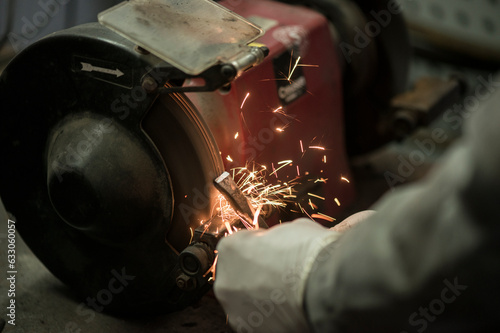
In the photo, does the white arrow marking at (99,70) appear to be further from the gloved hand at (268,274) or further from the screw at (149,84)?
the gloved hand at (268,274)

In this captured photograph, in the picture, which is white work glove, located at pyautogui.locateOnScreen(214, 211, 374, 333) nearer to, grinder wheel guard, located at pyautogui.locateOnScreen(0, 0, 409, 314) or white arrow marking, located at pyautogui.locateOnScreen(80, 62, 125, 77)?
grinder wheel guard, located at pyautogui.locateOnScreen(0, 0, 409, 314)

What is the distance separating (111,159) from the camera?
1.43 metres

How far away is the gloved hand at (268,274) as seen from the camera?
109 cm

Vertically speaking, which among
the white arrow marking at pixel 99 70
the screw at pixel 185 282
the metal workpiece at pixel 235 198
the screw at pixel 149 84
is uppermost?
the screw at pixel 149 84

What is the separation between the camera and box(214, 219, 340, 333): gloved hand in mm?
1093

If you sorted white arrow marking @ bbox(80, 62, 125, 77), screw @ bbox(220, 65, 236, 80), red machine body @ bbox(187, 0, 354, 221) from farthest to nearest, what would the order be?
red machine body @ bbox(187, 0, 354, 221) → white arrow marking @ bbox(80, 62, 125, 77) → screw @ bbox(220, 65, 236, 80)

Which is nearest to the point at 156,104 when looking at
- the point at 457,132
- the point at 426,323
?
the point at 426,323

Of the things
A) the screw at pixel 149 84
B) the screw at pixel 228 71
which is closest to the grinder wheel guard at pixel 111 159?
the screw at pixel 149 84

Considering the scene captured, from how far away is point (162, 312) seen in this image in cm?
162

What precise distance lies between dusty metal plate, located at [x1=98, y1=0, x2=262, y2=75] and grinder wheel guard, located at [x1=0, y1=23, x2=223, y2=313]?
0.07m

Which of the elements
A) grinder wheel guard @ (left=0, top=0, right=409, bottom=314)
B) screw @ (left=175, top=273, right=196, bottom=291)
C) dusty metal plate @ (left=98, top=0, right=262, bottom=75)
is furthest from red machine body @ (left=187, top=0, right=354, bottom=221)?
screw @ (left=175, top=273, right=196, bottom=291)

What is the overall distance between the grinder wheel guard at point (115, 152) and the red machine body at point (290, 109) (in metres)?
0.19

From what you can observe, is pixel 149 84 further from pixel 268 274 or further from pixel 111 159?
pixel 268 274

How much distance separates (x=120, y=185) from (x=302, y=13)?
107 cm
